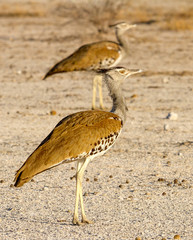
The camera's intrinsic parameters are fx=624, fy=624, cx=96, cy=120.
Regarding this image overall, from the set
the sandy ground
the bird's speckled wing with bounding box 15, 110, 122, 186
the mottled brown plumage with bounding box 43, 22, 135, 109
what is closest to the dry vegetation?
the sandy ground

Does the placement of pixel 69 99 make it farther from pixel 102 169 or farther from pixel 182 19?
pixel 182 19

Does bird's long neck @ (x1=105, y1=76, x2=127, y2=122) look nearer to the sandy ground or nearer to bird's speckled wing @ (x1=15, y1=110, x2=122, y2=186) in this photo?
bird's speckled wing @ (x1=15, y1=110, x2=122, y2=186)

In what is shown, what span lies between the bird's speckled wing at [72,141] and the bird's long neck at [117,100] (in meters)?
0.28

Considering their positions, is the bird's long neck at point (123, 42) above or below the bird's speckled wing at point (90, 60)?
above

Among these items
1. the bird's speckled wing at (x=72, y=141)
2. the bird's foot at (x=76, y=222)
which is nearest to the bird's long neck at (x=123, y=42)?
the bird's speckled wing at (x=72, y=141)

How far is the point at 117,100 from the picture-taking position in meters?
5.79

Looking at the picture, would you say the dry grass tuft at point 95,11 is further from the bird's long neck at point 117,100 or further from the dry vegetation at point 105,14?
the bird's long neck at point 117,100

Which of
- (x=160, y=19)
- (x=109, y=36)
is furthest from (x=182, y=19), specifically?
(x=109, y=36)

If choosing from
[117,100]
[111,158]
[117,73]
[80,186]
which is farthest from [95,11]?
[80,186]

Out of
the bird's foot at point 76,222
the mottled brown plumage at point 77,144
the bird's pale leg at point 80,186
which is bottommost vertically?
the bird's foot at point 76,222

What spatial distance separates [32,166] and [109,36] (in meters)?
15.4

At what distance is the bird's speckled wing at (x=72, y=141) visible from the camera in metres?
4.80

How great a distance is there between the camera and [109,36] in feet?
65.1

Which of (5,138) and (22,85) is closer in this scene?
(5,138)
